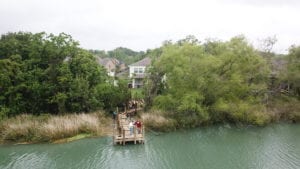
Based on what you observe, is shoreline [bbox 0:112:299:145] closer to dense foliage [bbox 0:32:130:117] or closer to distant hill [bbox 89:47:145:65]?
dense foliage [bbox 0:32:130:117]

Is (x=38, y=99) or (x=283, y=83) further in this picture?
(x=283, y=83)

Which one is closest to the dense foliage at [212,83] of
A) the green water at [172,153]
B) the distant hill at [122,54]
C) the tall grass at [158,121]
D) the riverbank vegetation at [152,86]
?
the riverbank vegetation at [152,86]

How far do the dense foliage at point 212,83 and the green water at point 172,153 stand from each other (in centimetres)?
266

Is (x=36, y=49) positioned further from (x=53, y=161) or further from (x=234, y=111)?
(x=234, y=111)

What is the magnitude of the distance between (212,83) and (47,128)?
16.3 metres

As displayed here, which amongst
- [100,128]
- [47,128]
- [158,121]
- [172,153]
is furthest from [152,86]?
[47,128]

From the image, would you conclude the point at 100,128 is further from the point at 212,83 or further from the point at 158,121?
the point at 212,83

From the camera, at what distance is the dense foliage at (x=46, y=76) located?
85.3 ft

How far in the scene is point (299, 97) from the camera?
36.5 meters

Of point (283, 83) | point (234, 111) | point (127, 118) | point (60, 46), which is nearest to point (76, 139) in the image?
point (127, 118)

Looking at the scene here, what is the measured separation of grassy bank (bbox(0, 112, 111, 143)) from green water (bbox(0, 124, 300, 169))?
1.05m

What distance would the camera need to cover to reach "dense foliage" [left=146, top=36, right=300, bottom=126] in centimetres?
2777

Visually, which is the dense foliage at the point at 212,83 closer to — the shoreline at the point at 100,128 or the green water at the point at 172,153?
the shoreline at the point at 100,128

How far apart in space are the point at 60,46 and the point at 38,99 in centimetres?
565
